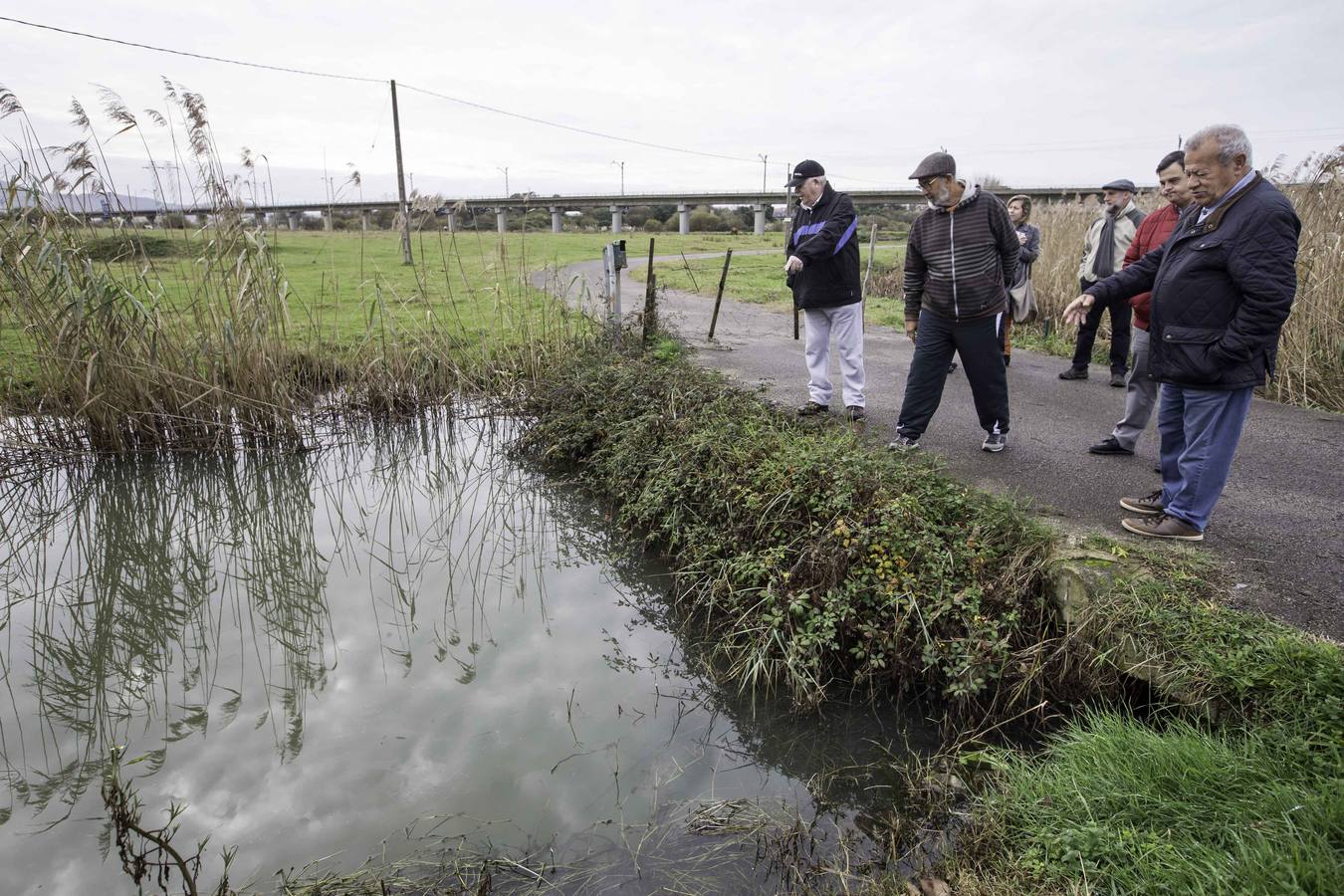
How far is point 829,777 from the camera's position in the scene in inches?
124

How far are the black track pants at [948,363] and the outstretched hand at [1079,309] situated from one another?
1.94 ft

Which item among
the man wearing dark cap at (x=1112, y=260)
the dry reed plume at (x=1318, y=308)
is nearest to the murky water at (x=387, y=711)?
the man wearing dark cap at (x=1112, y=260)

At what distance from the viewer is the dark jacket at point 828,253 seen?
5871mm

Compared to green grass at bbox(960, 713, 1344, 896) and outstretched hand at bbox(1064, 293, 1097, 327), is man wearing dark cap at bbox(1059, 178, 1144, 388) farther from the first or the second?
green grass at bbox(960, 713, 1344, 896)

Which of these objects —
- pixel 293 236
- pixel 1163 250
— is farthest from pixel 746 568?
pixel 293 236

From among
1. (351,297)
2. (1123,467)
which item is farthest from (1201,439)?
(351,297)

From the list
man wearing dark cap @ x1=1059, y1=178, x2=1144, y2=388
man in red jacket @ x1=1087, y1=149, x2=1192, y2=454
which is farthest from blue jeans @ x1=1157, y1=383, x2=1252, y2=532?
man wearing dark cap @ x1=1059, y1=178, x2=1144, y2=388

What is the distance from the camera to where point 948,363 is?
517cm

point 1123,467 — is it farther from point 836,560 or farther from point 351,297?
point 351,297

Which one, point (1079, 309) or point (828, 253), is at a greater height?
point (828, 253)

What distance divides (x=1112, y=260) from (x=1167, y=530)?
425 centimetres

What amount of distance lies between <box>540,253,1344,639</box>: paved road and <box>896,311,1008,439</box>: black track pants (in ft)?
0.96

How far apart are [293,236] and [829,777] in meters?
22.7

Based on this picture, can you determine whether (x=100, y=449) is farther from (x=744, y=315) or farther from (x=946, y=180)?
(x=744, y=315)
